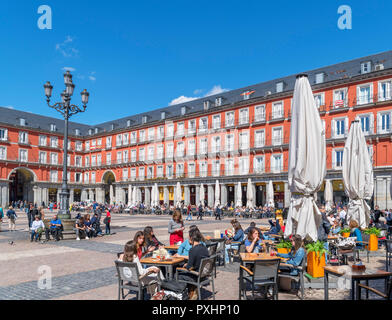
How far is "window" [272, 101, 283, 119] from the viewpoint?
122 feet

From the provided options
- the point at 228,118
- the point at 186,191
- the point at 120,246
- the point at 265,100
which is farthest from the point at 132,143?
the point at 120,246

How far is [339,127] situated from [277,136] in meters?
6.85

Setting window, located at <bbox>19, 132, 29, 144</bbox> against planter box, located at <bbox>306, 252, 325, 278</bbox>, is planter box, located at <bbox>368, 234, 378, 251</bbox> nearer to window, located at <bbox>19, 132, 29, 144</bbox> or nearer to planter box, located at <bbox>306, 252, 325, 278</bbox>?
planter box, located at <bbox>306, 252, 325, 278</bbox>

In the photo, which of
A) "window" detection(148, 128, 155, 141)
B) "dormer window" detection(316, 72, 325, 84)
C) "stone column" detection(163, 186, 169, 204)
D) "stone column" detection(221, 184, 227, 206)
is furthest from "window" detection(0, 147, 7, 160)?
"dormer window" detection(316, 72, 325, 84)

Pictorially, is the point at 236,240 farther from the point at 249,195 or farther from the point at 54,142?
the point at 54,142

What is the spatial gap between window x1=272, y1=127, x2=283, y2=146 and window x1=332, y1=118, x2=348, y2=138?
5.82 meters

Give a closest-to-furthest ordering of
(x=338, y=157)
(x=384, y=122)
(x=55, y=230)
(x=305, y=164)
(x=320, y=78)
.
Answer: (x=305, y=164) → (x=55, y=230) → (x=384, y=122) → (x=338, y=157) → (x=320, y=78)

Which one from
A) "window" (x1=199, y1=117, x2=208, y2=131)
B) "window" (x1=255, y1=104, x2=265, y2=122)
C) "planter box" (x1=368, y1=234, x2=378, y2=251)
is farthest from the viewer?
"window" (x1=199, y1=117, x2=208, y2=131)

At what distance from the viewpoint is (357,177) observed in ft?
37.7

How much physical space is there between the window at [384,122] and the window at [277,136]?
10.0 meters

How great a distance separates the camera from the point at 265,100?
38.5 metres

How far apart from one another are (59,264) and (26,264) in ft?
3.14

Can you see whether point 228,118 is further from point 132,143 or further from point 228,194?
point 132,143

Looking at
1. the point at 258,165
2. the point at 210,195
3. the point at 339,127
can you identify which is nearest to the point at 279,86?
the point at 339,127
